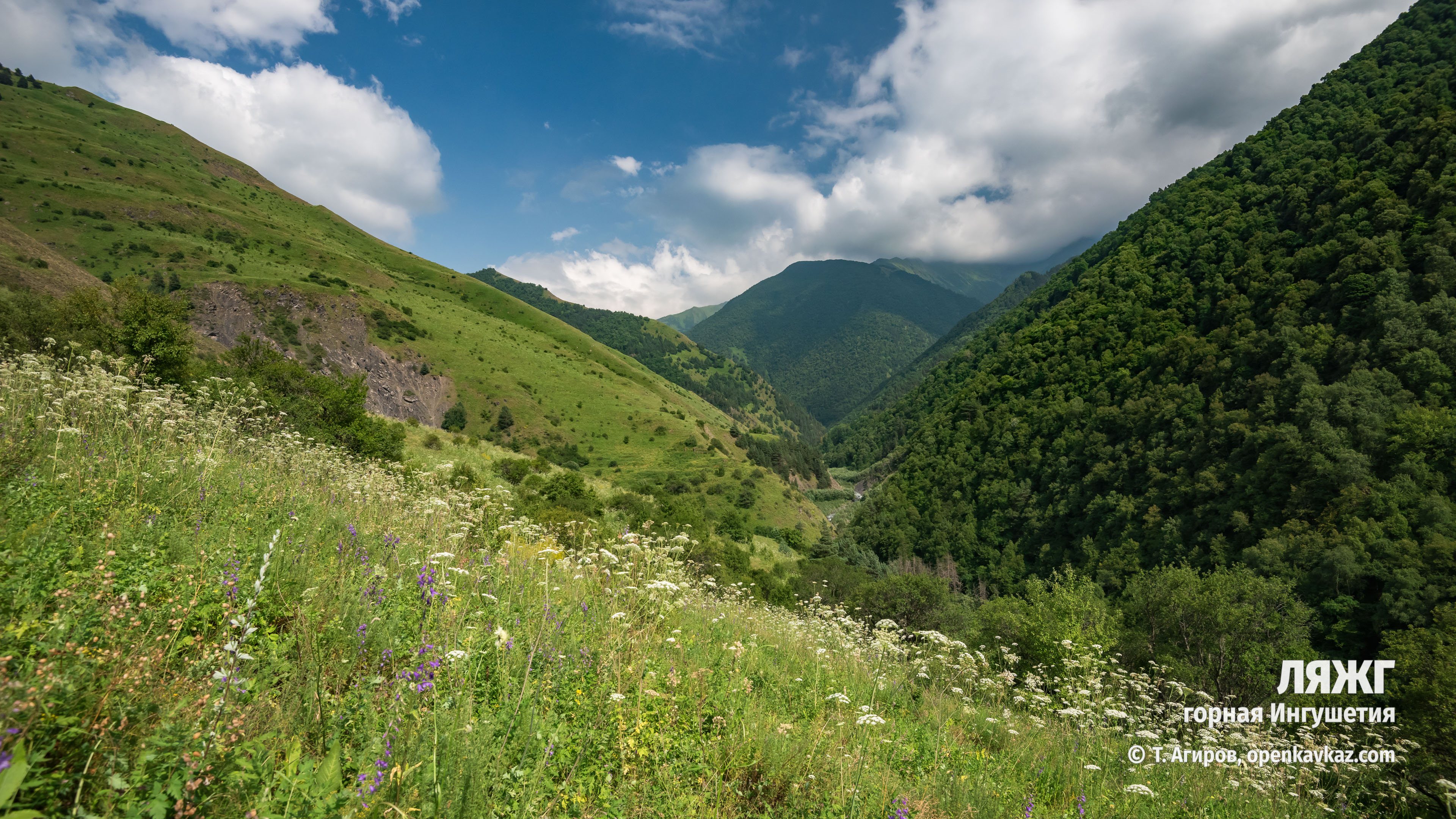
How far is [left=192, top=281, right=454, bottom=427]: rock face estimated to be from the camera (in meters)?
54.7

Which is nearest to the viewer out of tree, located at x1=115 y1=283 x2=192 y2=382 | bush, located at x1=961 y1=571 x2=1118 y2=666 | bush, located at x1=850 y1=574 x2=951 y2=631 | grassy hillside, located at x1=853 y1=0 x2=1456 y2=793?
tree, located at x1=115 y1=283 x2=192 y2=382

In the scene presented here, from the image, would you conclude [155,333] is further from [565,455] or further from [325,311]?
[325,311]

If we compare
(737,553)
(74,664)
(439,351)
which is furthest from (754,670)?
(439,351)

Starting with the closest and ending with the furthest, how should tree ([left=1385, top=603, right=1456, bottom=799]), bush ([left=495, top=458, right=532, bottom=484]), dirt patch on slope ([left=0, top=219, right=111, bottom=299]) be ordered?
tree ([left=1385, top=603, right=1456, bottom=799]), bush ([left=495, top=458, right=532, bottom=484]), dirt patch on slope ([left=0, top=219, right=111, bottom=299])

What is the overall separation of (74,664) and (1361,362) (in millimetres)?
84412

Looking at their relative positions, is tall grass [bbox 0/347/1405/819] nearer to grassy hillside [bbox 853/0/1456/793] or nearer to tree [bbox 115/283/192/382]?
grassy hillside [bbox 853/0/1456/793]

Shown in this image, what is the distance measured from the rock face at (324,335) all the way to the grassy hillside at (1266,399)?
238ft

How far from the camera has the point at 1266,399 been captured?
57344 mm

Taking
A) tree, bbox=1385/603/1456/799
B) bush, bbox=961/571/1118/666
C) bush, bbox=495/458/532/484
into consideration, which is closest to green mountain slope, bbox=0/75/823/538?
bush, bbox=495/458/532/484

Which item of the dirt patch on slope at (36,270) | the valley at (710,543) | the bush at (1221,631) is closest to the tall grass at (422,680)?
the valley at (710,543)

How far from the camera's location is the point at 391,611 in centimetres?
363

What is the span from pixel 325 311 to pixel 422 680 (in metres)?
75.5

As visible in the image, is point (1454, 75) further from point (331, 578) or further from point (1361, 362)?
point (331, 578)

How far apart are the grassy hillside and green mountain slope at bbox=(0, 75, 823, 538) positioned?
3487 cm
